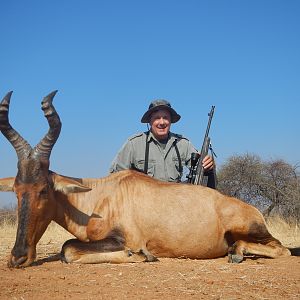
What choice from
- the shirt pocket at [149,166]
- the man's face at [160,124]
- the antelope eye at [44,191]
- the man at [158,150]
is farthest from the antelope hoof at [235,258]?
the man's face at [160,124]

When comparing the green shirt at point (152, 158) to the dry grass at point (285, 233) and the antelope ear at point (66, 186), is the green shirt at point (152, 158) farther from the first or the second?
the dry grass at point (285, 233)

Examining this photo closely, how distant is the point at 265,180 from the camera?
62.5 feet

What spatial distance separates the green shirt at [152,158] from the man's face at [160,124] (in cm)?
10

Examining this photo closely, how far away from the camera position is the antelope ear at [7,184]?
244 inches

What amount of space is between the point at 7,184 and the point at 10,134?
63cm

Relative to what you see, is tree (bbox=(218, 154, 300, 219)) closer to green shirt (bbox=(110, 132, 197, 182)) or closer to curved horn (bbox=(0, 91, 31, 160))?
green shirt (bbox=(110, 132, 197, 182))

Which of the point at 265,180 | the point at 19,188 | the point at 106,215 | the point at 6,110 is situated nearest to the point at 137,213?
the point at 106,215

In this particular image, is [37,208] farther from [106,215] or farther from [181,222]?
[181,222]

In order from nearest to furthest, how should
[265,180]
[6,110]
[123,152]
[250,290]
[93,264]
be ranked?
[250,290]
[93,264]
[6,110]
[123,152]
[265,180]

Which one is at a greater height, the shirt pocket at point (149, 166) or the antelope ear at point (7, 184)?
the shirt pocket at point (149, 166)

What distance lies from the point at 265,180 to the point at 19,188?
575 inches

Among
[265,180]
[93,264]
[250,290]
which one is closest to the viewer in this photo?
[250,290]

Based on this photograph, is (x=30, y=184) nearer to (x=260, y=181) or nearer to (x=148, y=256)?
(x=148, y=256)

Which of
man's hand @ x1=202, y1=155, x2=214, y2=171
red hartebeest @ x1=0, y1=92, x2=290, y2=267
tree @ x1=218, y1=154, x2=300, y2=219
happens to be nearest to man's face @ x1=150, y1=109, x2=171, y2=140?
man's hand @ x1=202, y1=155, x2=214, y2=171
